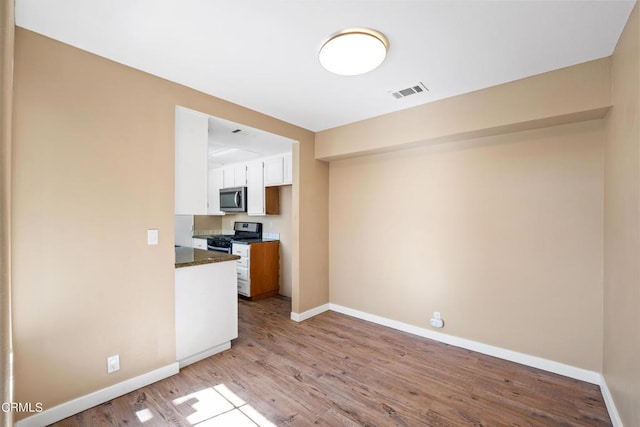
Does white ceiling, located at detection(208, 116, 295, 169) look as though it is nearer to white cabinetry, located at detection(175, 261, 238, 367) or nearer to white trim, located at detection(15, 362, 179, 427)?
white cabinetry, located at detection(175, 261, 238, 367)

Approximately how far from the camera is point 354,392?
2.25m

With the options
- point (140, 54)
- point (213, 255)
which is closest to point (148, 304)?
point (213, 255)

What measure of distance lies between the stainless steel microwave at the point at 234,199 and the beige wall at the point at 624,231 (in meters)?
4.63

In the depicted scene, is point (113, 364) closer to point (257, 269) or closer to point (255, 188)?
point (257, 269)

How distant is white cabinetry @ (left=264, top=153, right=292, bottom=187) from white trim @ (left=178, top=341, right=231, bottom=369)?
8.21ft

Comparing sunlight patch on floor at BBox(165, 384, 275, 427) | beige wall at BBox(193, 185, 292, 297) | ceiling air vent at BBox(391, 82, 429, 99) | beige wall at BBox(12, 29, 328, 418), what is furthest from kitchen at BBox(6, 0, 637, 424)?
beige wall at BBox(193, 185, 292, 297)

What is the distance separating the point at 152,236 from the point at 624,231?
3.34 metres

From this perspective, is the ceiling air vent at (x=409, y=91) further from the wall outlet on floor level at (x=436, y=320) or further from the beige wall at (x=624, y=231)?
the wall outlet on floor level at (x=436, y=320)

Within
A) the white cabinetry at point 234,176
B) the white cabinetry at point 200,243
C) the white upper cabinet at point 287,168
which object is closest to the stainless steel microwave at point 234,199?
the white cabinetry at point 234,176

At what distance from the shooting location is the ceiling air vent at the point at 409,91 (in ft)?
8.46

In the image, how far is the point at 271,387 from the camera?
2.31 m

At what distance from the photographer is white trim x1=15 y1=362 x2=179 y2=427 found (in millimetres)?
1812

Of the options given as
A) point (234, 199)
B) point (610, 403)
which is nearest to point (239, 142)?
point (234, 199)

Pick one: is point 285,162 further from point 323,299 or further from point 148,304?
point 148,304
